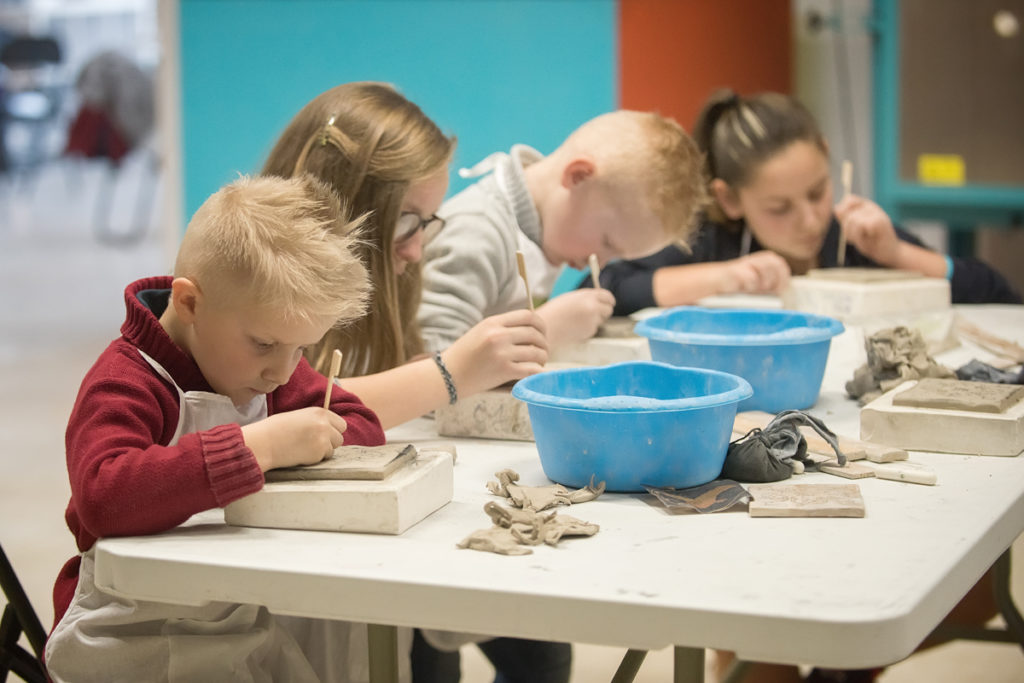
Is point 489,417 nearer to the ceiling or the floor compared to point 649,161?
nearer to the floor

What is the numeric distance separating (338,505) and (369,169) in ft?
2.08

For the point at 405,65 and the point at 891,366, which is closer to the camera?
the point at 891,366

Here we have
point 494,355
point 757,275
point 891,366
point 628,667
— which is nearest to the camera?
point 628,667

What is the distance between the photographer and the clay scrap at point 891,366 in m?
1.39

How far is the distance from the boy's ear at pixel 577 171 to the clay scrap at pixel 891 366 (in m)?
0.54

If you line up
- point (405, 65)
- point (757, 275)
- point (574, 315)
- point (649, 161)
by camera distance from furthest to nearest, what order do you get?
1. point (405, 65)
2. point (757, 275)
3. point (649, 161)
4. point (574, 315)

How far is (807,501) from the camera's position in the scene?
3.12ft

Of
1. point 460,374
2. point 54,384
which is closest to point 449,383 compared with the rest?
point 460,374

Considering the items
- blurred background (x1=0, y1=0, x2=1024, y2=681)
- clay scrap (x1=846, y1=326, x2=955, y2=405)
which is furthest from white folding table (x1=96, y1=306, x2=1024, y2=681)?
blurred background (x1=0, y1=0, x2=1024, y2=681)

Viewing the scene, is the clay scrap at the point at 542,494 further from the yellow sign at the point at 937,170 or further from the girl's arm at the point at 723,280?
the yellow sign at the point at 937,170

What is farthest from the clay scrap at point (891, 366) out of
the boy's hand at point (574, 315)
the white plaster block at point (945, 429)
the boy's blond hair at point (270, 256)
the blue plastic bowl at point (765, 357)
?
the boy's blond hair at point (270, 256)

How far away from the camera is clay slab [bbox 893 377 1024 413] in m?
1.15

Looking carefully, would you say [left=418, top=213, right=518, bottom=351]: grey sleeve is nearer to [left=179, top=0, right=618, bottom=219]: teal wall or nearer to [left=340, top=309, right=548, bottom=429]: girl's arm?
[left=340, top=309, right=548, bottom=429]: girl's arm

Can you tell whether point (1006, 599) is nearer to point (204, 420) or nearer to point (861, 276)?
point (861, 276)
